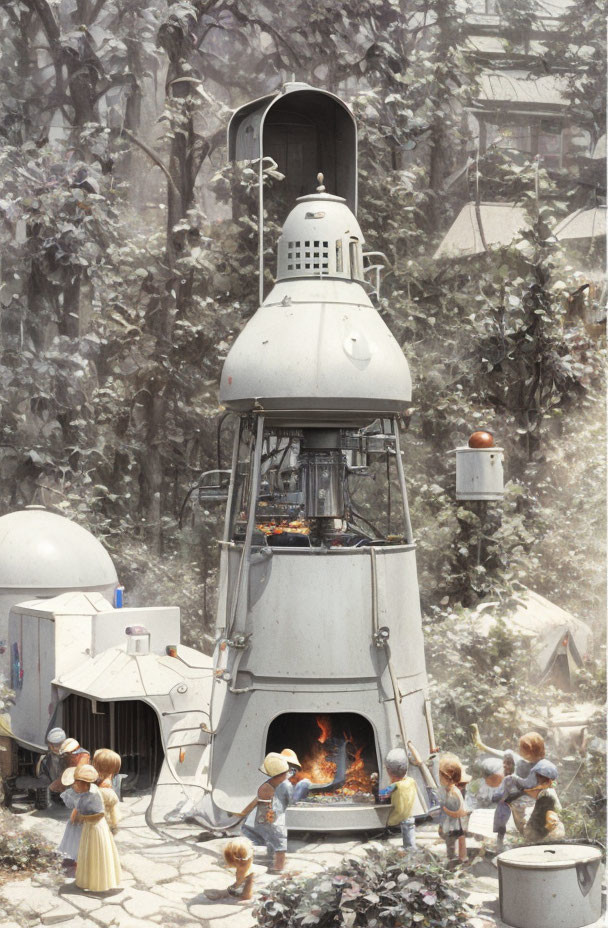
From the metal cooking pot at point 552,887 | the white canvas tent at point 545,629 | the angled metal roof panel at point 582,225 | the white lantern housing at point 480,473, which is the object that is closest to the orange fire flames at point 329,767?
the metal cooking pot at point 552,887

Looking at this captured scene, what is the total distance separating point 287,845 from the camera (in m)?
8.85

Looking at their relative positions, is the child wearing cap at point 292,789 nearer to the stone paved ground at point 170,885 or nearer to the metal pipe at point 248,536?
the stone paved ground at point 170,885

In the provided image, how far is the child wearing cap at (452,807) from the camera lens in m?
8.41

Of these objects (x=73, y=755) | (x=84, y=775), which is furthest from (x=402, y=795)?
(x=73, y=755)

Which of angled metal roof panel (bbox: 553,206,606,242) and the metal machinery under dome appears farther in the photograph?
angled metal roof panel (bbox: 553,206,606,242)

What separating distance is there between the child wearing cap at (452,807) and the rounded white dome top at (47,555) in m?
4.97

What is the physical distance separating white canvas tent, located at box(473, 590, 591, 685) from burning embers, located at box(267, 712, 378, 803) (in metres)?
4.08

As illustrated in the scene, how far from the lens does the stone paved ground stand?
7.69 m

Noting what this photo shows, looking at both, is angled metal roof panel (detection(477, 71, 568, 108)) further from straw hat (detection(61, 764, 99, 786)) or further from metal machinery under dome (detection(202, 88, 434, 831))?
straw hat (detection(61, 764, 99, 786))

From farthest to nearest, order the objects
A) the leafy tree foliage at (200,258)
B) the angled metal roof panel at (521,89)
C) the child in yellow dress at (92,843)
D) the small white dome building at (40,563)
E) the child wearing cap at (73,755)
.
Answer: the angled metal roof panel at (521,89), the leafy tree foliage at (200,258), the small white dome building at (40,563), the child wearing cap at (73,755), the child in yellow dress at (92,843)

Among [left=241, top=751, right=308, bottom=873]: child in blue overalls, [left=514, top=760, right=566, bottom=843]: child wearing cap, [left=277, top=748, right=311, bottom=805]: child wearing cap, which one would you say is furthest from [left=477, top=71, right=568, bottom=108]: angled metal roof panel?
[left=241, top=751, right=308, bottom=873]: child in blue overalls

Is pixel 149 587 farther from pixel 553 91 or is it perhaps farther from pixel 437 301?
pixel 553 91

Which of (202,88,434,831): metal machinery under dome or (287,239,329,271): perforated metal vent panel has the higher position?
(287,239,329,271): perforated metal vent panel

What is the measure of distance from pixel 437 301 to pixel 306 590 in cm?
726
